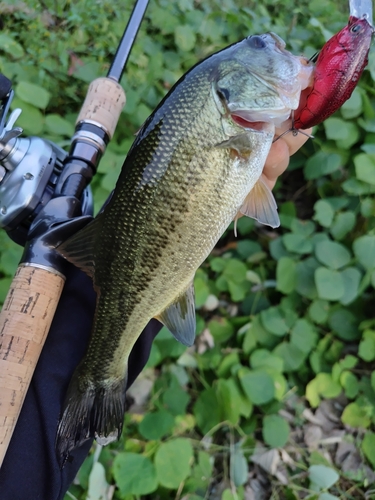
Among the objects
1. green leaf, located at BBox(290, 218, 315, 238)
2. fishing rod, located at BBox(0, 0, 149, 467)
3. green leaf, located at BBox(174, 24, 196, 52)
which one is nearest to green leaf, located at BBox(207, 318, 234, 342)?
green leaf, located at BBox(290, 218, 315, 238)

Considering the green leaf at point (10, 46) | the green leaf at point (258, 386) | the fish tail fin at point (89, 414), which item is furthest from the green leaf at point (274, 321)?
the green leaf at point (10, 46)

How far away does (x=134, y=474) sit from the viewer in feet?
6.02

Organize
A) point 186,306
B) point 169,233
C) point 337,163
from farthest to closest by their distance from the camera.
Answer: point 337,163, point 186,306, point 169,233

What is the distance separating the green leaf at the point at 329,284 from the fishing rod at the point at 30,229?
A: 1.34m

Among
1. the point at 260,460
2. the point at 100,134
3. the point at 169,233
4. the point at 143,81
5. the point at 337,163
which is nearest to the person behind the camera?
the point at 169,233

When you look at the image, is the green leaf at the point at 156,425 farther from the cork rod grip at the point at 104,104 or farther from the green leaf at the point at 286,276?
the cork rod grip at the point at 104,104

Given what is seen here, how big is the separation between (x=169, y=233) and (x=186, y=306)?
0.29 m

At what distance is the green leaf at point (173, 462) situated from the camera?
1.81 meters

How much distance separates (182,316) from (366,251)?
129 cm

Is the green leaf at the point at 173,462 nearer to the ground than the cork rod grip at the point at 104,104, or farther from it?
nearer to the ground

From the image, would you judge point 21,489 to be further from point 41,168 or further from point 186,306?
point 41,168

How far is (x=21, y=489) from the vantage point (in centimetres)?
125

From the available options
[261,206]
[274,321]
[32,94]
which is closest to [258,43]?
[261,206]

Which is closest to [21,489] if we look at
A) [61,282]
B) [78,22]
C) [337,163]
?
[61,282]
